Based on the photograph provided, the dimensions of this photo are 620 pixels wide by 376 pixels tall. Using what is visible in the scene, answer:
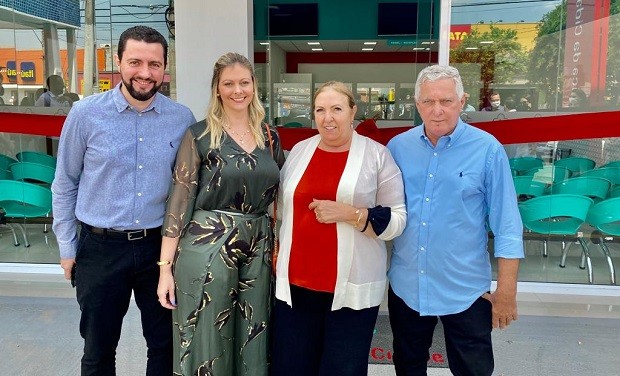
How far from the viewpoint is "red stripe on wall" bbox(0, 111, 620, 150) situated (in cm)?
361

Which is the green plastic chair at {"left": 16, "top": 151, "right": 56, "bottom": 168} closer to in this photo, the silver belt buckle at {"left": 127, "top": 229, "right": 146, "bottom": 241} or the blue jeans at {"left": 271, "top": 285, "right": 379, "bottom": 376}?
the silver belt buckle at {"left": 127, "top": 229, "right": 146, "bottom": 241}

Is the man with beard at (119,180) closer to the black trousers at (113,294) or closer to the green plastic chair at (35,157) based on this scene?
the black trousers at (113,294)

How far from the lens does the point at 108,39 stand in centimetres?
557

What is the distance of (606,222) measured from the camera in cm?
463

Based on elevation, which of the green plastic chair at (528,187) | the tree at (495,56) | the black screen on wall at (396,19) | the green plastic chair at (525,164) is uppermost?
the black screen on wall at (396,19)

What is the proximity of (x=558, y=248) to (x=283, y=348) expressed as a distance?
338 centimetres

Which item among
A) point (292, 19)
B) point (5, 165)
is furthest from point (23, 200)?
point (292, 19)

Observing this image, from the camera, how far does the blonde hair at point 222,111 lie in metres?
2.07

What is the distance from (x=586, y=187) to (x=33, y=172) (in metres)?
5.36

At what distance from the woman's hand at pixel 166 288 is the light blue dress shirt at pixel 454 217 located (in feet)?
3.07

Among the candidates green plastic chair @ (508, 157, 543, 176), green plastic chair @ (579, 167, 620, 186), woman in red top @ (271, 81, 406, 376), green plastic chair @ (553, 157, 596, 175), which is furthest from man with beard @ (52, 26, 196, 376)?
green plastic chair @ (579, 167, 620, 186)

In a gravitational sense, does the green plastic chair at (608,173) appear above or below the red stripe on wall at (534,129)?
below

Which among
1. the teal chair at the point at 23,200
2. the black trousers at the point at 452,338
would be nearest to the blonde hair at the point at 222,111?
the black trousers at the point at 452,338

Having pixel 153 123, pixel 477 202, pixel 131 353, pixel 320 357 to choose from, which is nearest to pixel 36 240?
pixel 131 353
